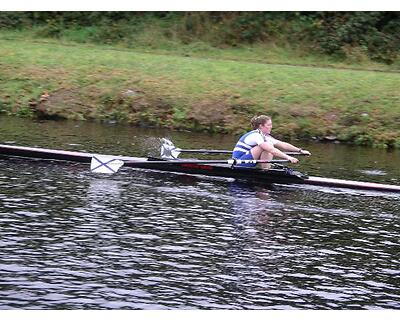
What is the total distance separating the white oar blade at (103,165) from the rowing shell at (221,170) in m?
0.13

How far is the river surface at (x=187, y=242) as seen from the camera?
448 inches

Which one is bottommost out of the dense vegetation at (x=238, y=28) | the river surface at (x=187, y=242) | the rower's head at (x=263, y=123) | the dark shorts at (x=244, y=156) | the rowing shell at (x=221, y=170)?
the river surface at (x=187, y=242)

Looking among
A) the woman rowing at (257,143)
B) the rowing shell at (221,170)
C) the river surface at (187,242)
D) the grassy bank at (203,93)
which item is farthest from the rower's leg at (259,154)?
the grassy bank at (203,93)

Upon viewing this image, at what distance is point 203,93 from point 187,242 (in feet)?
55.3

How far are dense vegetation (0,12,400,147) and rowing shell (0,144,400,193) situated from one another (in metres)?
8.60

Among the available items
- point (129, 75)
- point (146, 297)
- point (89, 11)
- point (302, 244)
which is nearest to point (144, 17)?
point (89, 11)

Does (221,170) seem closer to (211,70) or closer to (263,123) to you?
(263,123)

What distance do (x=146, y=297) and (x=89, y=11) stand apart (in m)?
31.3

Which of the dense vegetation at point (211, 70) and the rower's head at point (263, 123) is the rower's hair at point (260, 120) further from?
the dense vegetation at point (211, 70)

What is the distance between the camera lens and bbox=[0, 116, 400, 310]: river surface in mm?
11367

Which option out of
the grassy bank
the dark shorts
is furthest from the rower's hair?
the grassy bank

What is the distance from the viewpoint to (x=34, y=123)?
28.0 meters

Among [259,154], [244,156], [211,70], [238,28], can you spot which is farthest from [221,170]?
[238,28]

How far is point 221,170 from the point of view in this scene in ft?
64.4
